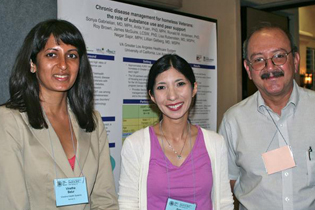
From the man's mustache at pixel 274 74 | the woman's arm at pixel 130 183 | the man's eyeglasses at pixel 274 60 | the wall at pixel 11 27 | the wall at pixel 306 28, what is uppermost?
the wall at pixel 306 28

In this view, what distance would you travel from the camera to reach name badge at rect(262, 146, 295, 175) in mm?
2016

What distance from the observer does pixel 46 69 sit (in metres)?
1.78

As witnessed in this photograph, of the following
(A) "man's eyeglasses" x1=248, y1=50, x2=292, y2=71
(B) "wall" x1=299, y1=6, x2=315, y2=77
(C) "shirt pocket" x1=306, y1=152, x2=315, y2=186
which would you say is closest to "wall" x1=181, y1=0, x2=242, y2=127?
(A) "man's eyeglasses" x1=248, y1=50, x2=292, y2=71

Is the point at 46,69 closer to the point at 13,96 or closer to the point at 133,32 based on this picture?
the point at 13,96

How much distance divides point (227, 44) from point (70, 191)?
340cm

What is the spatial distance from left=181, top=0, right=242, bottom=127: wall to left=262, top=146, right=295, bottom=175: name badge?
2.56m

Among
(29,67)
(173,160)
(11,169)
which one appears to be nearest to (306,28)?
(173,160)

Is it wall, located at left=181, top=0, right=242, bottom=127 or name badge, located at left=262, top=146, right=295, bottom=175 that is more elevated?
wall, located at left=181, top=0, right=242, bottom=127

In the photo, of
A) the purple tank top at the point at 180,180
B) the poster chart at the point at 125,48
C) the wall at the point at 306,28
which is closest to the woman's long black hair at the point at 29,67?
the purple tank top at the point at 180,180

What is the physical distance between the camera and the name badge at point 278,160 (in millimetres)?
2016

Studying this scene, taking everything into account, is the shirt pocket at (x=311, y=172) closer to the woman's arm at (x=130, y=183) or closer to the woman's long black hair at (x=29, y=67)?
the woman's arm at (x=130, y=183)

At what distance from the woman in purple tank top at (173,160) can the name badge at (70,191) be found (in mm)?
241

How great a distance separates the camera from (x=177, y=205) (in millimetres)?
1854

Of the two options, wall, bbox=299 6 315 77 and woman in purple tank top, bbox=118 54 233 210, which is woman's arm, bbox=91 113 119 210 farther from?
wall, bbox=299 6 315 77
